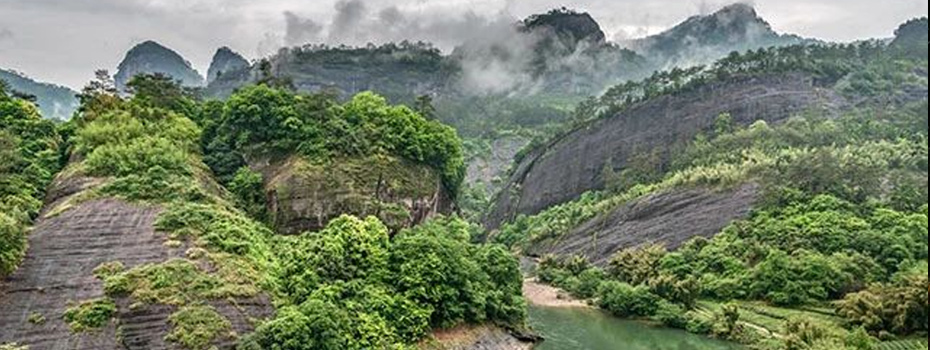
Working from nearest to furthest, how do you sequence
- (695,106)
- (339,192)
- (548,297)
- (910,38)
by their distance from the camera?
(339,192)
(548,297)
(695,106)
(910,38)

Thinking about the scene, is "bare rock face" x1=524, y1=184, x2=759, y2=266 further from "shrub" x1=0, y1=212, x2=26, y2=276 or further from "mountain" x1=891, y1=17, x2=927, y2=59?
"mountain" x1=891, y1=17, x2=927, y2=59

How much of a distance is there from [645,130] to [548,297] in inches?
1688

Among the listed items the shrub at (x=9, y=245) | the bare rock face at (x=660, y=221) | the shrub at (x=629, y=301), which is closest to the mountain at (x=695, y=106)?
the bare rock face at (x=660, y=221)

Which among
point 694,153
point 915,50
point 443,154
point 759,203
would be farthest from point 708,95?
point 443,154

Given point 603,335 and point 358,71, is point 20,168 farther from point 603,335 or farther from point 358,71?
point 358,71

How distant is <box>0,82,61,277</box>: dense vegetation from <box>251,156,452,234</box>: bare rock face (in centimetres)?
1084

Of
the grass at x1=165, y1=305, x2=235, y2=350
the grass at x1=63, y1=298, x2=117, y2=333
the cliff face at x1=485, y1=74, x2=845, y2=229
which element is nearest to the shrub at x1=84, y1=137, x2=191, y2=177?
the grass at x1=63, y1=298, x2=117, y2=333

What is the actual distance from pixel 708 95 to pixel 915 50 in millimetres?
26593

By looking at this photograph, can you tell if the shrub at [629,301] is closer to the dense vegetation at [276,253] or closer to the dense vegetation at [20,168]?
the dense vegetation at [276,253]

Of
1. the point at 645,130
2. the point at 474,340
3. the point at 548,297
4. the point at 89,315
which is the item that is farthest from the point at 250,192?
the point at 645,130

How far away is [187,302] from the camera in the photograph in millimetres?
27891

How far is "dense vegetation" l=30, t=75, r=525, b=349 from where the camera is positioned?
27.7 metres

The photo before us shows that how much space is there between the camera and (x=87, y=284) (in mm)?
28578

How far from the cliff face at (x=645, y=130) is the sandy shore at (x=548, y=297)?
111ft
